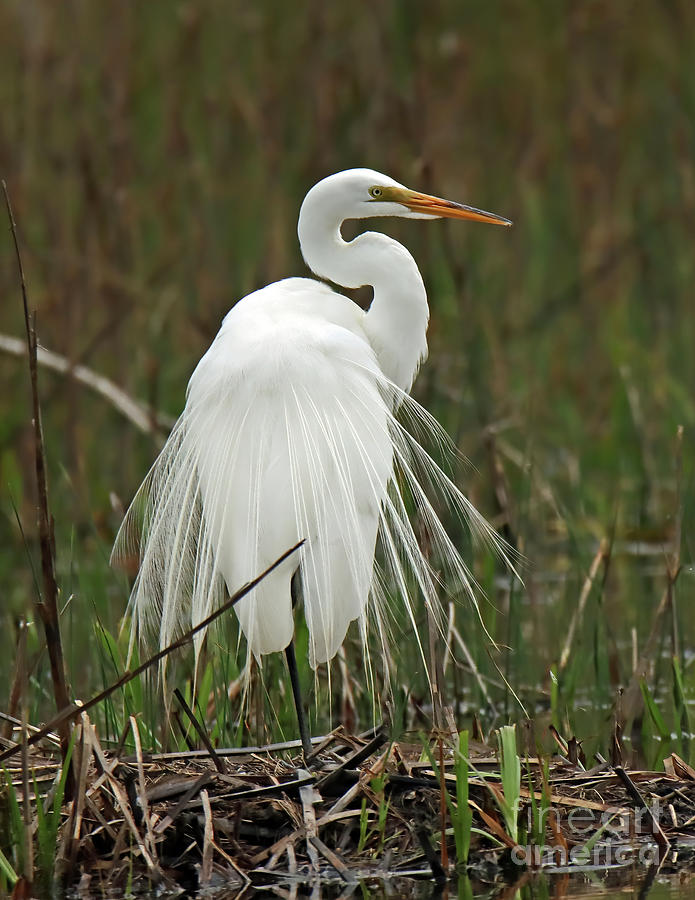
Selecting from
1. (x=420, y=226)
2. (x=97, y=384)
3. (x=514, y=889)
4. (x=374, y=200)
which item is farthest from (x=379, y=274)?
(x=420, y=226)

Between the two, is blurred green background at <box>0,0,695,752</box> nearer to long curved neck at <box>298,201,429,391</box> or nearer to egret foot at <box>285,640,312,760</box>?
long curved neck at <box>298,201,429,391</box>

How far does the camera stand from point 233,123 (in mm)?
7172

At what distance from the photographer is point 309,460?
3.42m

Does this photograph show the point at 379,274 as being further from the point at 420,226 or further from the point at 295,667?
A: the point at 420,226

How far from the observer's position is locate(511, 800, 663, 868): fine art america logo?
3072 mm

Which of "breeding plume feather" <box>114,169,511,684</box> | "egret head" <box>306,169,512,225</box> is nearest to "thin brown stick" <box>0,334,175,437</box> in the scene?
"breeding plume feather" <box>114,169,511,684</box>

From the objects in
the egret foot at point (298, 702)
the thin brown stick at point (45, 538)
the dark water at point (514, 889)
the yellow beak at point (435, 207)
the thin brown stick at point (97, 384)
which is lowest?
the dark water at point (514, 889)

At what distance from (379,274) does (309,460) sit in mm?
655

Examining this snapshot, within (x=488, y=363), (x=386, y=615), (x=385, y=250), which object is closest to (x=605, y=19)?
(x=488, y=363)

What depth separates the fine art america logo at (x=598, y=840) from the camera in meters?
3.07

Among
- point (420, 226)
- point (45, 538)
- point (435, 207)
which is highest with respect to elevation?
point (420, 226)

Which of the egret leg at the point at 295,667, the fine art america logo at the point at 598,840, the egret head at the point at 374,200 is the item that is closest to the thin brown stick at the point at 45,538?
the egret leg at the point at 295,667

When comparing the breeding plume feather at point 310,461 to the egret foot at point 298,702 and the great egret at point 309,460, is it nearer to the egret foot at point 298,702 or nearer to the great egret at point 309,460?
the great egret at point 309,460

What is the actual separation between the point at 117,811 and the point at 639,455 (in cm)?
328
